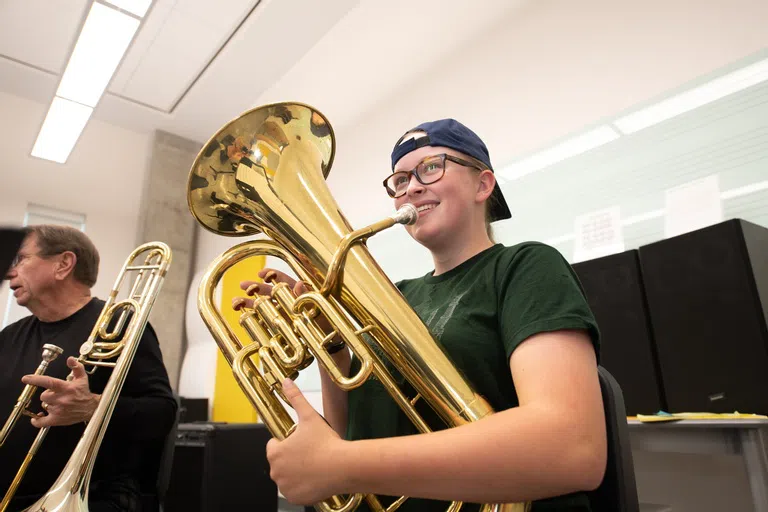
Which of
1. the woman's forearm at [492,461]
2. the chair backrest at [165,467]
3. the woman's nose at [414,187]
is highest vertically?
the woman's nose at [414,187]

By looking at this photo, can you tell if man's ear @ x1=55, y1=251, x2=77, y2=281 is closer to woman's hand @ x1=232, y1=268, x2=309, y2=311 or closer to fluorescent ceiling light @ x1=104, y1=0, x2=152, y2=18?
woman's hand @ x1=232, y1=268, x2=309, y2=311

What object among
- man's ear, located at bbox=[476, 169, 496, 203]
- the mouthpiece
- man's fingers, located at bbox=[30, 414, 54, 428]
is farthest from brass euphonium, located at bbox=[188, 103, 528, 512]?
man's fingers, located at bbox=[30, 414, 54, 428]

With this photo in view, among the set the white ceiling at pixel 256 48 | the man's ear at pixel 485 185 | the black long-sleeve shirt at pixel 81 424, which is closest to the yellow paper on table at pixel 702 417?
the man's ear at pixel 485 185

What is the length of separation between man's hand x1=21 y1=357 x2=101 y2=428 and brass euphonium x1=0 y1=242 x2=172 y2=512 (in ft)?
0.21

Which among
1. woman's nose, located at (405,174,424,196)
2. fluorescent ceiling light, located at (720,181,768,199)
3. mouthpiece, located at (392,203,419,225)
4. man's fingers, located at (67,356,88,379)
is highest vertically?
fluorescent ceiling light, located at (720,181,768,199)

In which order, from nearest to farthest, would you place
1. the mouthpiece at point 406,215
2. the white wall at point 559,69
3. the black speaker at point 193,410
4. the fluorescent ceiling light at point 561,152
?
1. the mouthpiece at point 406,215
2. the white wall at point 559,69
3. the fluorescent ceiling light at point 561,152
4. the black speaker at point 193,410

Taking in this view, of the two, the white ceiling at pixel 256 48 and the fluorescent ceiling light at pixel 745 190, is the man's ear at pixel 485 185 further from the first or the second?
the white ceiling at pixel 256 48

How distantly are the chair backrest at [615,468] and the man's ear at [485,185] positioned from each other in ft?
1.51

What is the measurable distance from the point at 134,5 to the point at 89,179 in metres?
2.54

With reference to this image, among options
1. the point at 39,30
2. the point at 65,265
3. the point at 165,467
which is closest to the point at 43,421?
the point at 165,467

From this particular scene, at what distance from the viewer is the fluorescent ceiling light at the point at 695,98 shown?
173 cm

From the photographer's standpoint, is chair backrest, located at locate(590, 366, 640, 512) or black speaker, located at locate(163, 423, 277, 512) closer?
chair backrest, located at locate(590, 366, 640, 512)

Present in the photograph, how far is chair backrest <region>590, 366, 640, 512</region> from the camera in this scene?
66 centimetres

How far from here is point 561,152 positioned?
2.29 m
